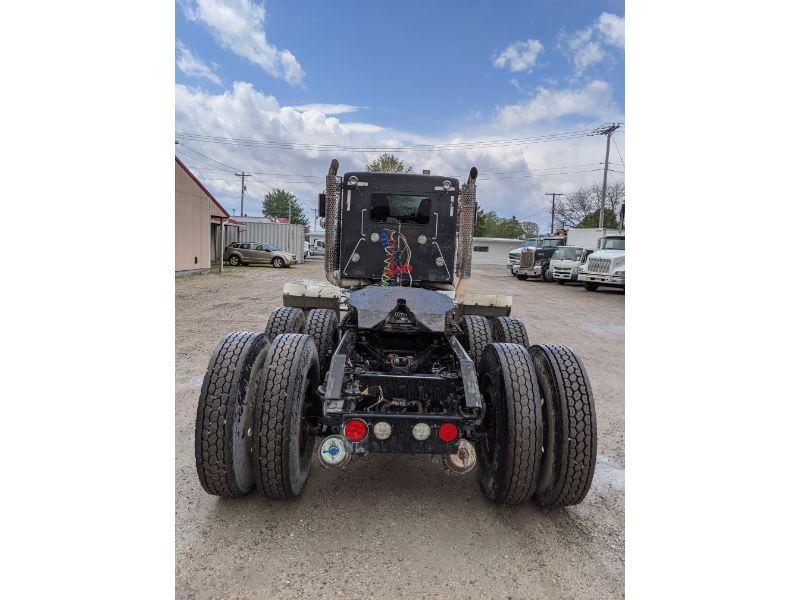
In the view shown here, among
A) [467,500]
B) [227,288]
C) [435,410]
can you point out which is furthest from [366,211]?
[227,288]

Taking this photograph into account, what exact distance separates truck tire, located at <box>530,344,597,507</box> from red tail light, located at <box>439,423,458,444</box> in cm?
63

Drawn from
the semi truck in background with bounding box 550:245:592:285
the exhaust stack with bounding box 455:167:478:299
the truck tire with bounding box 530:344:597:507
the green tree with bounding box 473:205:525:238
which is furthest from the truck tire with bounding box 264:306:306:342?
the green tree with bounding box 473:205:525:238

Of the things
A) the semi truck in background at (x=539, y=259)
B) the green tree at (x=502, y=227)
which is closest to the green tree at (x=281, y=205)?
the green tree at (x=502, y=227)

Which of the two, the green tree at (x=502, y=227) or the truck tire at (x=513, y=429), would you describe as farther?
the green tree at (x=502, y=227)

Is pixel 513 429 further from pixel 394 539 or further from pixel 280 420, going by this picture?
pixel 280 420

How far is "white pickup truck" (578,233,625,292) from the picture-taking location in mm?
18609

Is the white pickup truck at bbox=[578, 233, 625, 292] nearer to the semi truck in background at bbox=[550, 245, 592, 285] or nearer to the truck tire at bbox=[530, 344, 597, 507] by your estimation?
the semi truck in background at bbox=[550, 245, 592, 285]

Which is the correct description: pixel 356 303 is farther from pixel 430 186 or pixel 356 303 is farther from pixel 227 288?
pixel 227 288

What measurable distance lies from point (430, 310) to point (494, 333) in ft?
6.15

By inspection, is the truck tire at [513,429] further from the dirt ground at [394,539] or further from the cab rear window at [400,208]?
the cab rear window at [400,208]

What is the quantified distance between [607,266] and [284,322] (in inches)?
670

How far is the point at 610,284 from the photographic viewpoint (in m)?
19.0

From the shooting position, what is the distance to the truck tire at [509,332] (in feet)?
16.0

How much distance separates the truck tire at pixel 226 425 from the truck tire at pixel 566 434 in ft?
6.00
